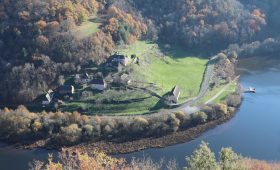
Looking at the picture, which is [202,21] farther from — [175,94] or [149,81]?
[175,94]

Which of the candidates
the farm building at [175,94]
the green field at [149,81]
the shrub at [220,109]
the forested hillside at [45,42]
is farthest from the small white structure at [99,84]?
the shrub at [220,109]

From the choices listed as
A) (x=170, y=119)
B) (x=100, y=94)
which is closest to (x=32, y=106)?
(x=100, y=94)

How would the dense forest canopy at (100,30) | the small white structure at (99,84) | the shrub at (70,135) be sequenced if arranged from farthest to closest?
the dense forest canopy at (100,30) → the small white structure at (99,84) → the shrub at (70,135)

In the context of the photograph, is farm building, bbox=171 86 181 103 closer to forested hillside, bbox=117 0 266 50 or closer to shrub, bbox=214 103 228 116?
shrub, bbox=214 103 228 116


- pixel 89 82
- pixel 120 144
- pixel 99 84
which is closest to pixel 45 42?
pixel 89 82

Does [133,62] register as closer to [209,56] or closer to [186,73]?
[186,73]

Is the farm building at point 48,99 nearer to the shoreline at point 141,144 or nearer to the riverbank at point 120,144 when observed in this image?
the riverbank at point 120,144
